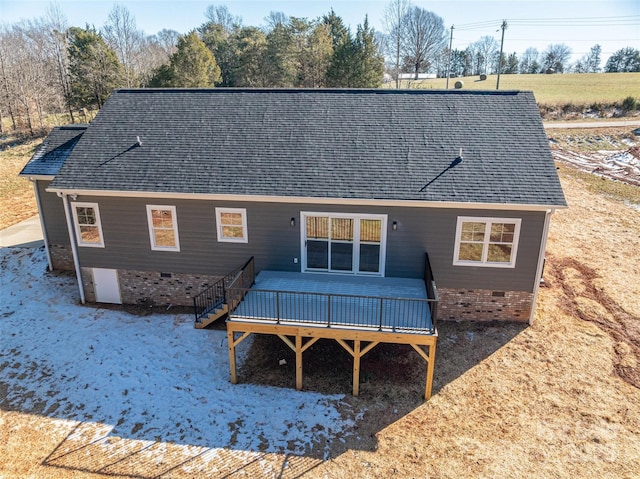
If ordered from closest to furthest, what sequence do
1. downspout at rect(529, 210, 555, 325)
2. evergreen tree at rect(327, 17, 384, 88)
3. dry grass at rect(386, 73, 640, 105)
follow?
downspout at rect(529, 210, 555, 325)
evergreen tree at rect(327, 17, 384, 88)
dry grass at rect(386, 73, 640, 105)

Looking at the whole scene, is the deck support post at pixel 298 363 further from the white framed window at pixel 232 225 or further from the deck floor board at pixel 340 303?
the white framed window at pixel 232 225

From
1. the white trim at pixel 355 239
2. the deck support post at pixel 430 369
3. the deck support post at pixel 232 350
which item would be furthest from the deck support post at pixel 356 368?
the white trim at pixel 355 239

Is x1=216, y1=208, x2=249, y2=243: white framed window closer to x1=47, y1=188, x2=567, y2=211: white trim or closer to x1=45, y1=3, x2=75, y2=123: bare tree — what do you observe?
x1=47, y1=188, x2=567, y2=211: white trim

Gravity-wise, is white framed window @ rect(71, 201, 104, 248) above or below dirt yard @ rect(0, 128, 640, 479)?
above

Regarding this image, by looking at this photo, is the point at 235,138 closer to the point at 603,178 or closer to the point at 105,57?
the point at 603,178

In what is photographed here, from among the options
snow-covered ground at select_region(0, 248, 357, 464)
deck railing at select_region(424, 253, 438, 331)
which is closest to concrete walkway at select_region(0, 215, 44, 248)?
snow-covered ground at select_region(0, 248, 357, 464)

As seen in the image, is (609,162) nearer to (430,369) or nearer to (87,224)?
(430,369)

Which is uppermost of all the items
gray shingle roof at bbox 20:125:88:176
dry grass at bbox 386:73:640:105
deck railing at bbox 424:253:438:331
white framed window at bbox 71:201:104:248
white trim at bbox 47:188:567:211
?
dry grass at bbox 386:73:640:105
